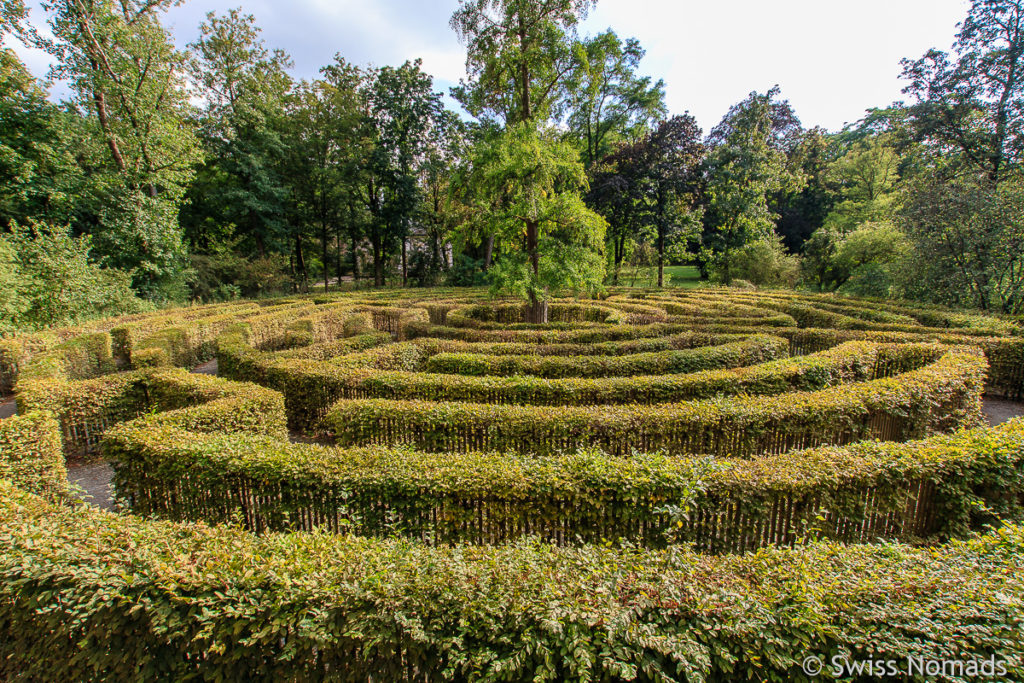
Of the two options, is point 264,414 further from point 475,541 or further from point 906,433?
point 906,433

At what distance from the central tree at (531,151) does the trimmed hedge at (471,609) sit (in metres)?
13.6

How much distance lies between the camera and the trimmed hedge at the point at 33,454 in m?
6.58

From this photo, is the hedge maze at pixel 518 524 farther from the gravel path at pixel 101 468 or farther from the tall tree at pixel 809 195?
the tall tree at pixel 809 195

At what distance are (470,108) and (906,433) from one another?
32215mm

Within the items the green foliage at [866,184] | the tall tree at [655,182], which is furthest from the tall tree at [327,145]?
the green foliage at [866,184]

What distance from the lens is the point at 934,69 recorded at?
2278cm

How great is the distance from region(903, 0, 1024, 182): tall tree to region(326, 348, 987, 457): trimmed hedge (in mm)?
23286

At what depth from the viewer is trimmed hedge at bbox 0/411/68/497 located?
6582 millimetres

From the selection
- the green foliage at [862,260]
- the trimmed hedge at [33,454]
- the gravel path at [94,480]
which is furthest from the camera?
the green foliage at [862,260]

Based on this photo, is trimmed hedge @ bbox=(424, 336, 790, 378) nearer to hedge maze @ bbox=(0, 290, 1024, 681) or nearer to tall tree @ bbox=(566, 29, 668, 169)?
hedge maze @ bbox=(0, 290, 1024, 681)

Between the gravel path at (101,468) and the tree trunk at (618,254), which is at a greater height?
the tree trunk at (618,254)

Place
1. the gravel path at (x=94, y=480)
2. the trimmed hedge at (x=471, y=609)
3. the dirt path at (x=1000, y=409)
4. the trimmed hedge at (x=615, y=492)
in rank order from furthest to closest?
the dirt path at (x=1000, y=409), the gravel path at (x=94, y=480), the trimmed hedge at (x=615, y=492), the trimmed hedge at (x=471, y=609)

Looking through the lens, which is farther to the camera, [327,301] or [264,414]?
[327,301]

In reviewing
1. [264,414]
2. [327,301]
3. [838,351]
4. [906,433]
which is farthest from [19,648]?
[327,301]
